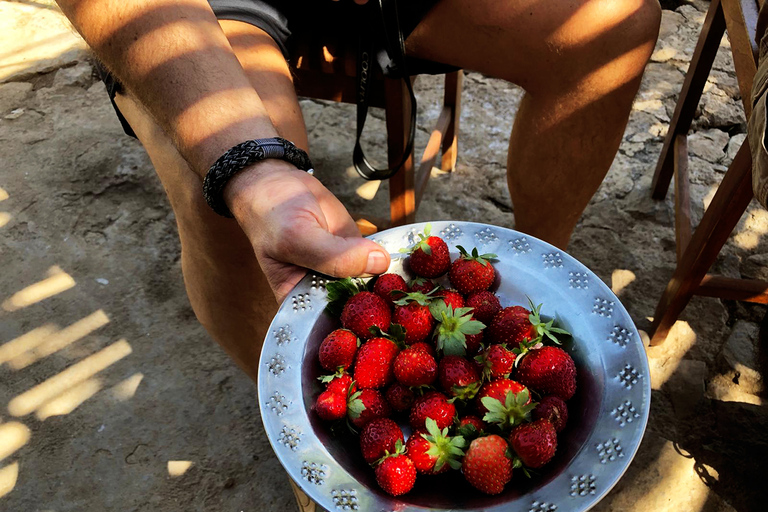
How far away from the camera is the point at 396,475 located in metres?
0.81

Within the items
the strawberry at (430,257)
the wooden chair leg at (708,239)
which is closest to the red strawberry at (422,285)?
the strawberry at (430,257)

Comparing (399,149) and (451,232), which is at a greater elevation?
(451,232)

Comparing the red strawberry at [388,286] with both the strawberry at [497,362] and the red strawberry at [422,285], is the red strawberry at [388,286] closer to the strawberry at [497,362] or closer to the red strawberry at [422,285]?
the red strawberry at [422,285]

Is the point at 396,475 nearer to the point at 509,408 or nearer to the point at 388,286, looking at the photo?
the point at 509,408

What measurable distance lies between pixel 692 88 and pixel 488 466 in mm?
1668

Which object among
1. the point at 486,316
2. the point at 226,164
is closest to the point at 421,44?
the point at 226,164

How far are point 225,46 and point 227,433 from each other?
3.28 feet

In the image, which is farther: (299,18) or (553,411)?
(299,18)

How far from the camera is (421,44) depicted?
142 cm

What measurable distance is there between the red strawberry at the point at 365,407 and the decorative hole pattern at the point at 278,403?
0.09 m

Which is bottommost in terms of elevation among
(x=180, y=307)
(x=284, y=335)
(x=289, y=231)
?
(x=180, y=307)

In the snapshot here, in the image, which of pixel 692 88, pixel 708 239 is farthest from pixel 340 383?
pixel 692 88

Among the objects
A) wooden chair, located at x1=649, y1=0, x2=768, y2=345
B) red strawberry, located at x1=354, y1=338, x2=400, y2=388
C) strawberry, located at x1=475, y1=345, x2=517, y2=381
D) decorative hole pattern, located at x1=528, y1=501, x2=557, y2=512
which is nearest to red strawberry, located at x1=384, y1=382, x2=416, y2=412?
red strawberry, located at x1=354, y1=338, x2=400, y2=388

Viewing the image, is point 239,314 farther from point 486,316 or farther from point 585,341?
point 585,341
